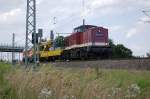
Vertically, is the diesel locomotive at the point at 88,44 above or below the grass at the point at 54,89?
above

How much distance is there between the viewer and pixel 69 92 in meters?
8.61

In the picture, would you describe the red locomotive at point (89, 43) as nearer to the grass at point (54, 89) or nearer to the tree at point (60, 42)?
the tree at point (60, 42)

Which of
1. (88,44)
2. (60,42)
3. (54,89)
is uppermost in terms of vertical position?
(60,42)

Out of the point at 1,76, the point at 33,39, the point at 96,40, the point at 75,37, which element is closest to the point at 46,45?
the point at 75,37

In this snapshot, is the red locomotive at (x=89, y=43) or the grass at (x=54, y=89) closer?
the grass at (x=54, y=89)

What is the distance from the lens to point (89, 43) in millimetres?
38938

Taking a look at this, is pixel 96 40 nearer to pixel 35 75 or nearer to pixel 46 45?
Result: pixel 46 45

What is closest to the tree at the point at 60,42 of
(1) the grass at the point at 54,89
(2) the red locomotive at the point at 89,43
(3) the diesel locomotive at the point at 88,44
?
(3) the diesel locomotive at the point at 88,44

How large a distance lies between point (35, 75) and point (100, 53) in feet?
94.4

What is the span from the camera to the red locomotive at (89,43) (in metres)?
38.3

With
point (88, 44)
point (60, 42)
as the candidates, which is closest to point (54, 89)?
point (88, 44)

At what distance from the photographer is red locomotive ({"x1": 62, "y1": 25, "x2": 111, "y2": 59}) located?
38284 millimetres

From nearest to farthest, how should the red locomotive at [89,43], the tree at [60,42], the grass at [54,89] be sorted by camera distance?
the grass at [54,89], the red locomotive at [89,43], the tree at [60,42]

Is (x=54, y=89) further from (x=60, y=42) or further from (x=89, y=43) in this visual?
(x=60, y=42)
